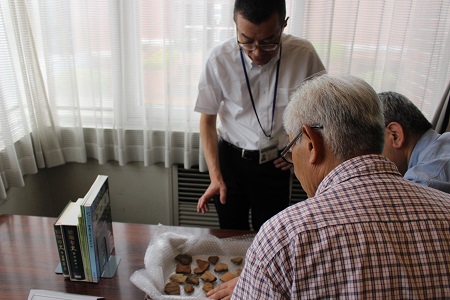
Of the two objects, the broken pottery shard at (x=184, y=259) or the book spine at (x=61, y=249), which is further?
the broken pottery shard at (x=184, y=259)

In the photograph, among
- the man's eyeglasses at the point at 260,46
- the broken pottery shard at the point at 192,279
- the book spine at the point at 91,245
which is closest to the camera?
the book spine at the point at 91,245

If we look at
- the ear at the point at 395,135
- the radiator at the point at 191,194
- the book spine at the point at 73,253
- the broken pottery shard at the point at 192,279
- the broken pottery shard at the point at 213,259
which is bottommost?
the radiator at the point at 191,194

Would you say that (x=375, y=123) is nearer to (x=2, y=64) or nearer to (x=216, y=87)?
(x=216, y=87)

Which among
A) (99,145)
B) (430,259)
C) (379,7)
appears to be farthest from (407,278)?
(99,145)

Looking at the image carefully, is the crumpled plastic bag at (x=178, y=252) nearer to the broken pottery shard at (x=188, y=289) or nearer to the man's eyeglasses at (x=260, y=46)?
the broken pottery shard at (x=188, y=289)

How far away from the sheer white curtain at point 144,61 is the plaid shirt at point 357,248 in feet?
4.86

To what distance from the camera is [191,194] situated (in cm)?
257

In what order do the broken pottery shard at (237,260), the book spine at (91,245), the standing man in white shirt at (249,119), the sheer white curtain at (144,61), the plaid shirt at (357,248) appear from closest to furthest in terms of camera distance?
the plaid shirt at (357,248)
the book spine at (91,245)
the broken pottery shard at (237,260)
the standing man in white shirt at (249,119)
the sheer white curtain at (144,61)

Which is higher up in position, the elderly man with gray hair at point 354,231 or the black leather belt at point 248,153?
the elderly man with gray hair at point 354,231

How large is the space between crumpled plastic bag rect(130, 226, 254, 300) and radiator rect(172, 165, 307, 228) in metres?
1.01

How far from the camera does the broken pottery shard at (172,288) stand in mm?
1213

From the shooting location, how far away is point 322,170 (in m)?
0.91

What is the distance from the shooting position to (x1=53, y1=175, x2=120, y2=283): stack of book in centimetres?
118

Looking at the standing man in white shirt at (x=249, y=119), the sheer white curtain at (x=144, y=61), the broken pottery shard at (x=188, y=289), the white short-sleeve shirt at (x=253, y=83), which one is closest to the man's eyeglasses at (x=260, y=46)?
the standing man in white shirt at (x=249, y=119)
